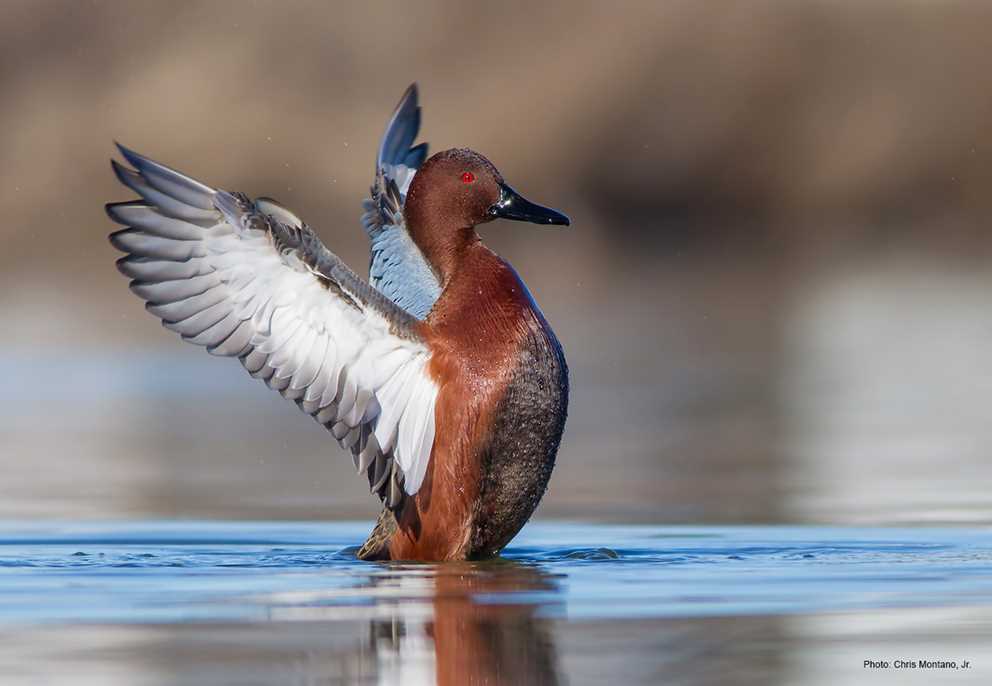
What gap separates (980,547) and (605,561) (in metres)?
1.41

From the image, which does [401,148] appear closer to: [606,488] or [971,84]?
[606,488]

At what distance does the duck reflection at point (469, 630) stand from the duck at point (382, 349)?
46 centimetres

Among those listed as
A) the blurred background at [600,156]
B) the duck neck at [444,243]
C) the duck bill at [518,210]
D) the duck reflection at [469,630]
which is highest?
the blurred background at [600,156]

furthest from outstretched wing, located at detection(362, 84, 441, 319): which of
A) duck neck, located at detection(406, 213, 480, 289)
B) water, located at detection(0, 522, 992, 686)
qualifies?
water, located at detection(0, 522, 992, 686)

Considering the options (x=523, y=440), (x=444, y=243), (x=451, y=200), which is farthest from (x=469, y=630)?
(x=451, y=200)

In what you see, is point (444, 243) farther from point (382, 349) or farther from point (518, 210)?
point (382, 349)

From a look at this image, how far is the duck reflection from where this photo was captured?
19.5 ft

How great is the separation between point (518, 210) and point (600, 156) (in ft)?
83.7

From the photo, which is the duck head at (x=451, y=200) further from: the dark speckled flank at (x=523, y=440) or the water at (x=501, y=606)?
the water at (x=501, y=606)

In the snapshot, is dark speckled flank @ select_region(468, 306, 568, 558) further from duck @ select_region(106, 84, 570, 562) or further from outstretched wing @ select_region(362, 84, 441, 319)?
outstretched wing @ select_region(362, 84, 441, 319)

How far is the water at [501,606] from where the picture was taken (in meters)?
6.01

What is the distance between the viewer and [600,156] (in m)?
34.4

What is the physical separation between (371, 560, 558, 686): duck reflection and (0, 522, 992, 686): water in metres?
0.01

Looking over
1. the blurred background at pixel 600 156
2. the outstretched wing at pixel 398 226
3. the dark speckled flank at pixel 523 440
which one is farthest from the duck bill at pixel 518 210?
the blurred background at pixel 600 156
